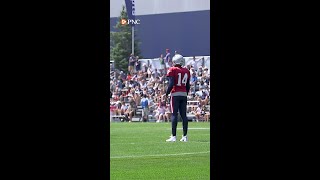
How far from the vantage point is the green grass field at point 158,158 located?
21.1 ft

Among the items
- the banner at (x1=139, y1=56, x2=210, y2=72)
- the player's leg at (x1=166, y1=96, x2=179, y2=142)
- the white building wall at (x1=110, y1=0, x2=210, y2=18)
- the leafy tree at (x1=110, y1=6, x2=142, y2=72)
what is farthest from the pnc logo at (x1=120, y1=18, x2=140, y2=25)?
the player's leg at (x1=166, y1=96, x2=179, y2=142)

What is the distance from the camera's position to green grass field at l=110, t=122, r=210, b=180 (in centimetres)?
642

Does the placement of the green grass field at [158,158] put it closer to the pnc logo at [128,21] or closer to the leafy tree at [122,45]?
the pnc logo at [128,21]

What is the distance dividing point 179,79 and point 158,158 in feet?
7.75

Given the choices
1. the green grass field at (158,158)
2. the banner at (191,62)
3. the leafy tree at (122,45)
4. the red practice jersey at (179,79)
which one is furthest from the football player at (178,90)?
the leafy tree at (122,45)

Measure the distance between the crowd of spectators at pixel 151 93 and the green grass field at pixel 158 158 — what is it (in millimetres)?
6891

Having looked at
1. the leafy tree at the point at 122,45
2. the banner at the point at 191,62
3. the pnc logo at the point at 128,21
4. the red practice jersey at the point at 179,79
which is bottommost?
the red practice jersey at the point at 179,79

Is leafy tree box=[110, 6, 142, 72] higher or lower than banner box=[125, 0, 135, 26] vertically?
lower

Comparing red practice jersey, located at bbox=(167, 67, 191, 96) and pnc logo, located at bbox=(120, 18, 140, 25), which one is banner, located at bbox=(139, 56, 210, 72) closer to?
pnc logo, located at bbox=(120, 18, 140, 25)

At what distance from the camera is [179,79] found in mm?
9906

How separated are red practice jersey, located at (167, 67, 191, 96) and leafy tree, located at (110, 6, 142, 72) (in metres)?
12.1
